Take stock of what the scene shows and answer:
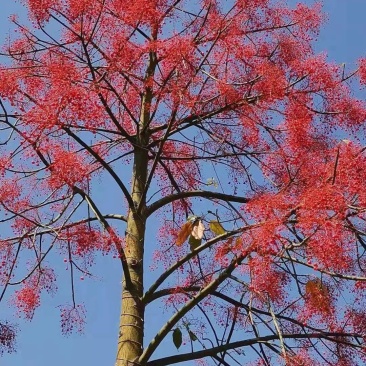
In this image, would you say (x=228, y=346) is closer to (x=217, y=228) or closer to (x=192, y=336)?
(x=192, y=336)

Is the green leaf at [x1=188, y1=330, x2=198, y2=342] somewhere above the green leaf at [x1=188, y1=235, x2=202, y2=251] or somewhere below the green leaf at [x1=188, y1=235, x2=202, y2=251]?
below

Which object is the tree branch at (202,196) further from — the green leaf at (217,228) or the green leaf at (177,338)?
the green leaf at (177,338)

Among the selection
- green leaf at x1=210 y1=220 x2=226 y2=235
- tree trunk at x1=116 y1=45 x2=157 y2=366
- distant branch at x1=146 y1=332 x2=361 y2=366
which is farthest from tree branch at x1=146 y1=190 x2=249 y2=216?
distant branch at x1=146 y1=332 x2=361 y2=366

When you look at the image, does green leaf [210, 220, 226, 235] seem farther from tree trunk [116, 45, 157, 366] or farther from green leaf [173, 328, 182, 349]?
green leaf [173, 328, 182, 349]

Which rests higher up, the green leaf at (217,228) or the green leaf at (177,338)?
the green leaf at (217,228)

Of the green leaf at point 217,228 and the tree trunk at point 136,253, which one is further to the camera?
→ the green leaf at point 217,228

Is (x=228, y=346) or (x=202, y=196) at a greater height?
(x=202, y=196)

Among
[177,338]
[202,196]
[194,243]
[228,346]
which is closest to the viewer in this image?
[228,346]

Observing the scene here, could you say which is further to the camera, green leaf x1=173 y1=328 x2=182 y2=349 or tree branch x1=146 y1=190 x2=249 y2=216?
tree branch x1=146 y1=190 x2=249 y2=216

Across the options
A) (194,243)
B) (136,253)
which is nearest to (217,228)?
(194,243)

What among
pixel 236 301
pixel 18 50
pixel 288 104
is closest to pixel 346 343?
pixel 236 301

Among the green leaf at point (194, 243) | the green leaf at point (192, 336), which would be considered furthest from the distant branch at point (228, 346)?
the green leaf at point (194, 243)

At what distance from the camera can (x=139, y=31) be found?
6.06 m

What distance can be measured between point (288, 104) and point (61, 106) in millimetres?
1728
